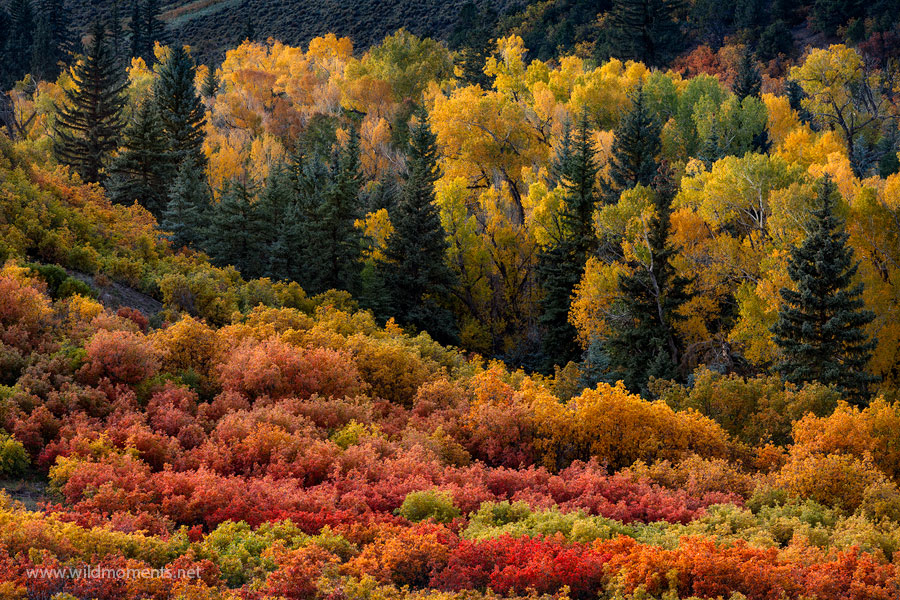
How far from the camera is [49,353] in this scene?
52.7 ft

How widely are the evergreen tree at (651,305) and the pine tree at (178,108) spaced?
84.7 feet

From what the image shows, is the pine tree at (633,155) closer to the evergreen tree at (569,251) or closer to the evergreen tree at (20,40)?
the evergreen tree at (569,251)

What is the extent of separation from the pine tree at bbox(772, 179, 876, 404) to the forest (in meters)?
0.15

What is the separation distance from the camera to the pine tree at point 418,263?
41.5m

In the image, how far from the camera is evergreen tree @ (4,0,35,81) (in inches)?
3396

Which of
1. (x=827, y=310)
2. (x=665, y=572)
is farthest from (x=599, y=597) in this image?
(x=827, y=310)

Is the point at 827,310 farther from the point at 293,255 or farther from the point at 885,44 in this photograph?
the point at 885,44

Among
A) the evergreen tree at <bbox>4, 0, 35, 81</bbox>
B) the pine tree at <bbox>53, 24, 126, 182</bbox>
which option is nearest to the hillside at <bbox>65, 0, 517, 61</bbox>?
the evergreen tree at <bbox>4, 0, 35, 81</bbox>

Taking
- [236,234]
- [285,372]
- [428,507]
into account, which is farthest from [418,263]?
[428,507]

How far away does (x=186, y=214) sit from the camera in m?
38.3

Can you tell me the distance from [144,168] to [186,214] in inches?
247

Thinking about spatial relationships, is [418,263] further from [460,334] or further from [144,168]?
[144,168]

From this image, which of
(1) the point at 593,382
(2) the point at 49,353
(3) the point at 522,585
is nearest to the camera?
(3) the point at 522,585

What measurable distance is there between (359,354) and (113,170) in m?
26.8
